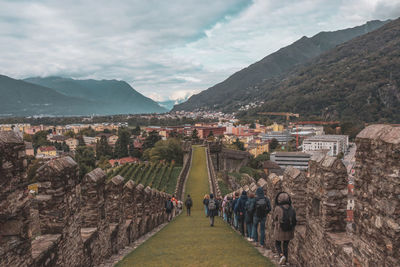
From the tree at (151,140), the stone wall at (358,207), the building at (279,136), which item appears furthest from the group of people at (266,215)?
the building at (279,136)

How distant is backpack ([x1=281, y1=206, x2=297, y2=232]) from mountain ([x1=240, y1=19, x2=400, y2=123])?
104578mm

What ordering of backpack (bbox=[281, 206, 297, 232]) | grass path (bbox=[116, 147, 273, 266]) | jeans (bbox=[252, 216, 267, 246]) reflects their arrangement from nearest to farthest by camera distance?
backpack (bbox=[281, 206, 297, 232]) < grass path (bbox=[116, 147, 273, 266]) < jeans (bbox=[252, 216, 267, 246])

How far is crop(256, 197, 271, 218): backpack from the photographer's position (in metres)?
6.94

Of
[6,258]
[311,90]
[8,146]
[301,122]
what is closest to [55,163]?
[8,146]

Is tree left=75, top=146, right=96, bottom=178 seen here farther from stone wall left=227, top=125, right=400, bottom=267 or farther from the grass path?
stone wall left=227, top=125, right=400, bottom=267

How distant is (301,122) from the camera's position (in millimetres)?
136000

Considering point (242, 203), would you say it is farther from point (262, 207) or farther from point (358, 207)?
point (358, 207)

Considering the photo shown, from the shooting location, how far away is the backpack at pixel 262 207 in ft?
22.8

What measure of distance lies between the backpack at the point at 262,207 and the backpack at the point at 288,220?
141cm

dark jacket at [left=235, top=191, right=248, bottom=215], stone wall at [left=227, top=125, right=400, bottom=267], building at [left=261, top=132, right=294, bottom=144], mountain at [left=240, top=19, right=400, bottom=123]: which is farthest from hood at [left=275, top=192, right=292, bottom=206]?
building at [left=261, top=132, right=294, bottom=144]

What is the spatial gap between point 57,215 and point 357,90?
146 m

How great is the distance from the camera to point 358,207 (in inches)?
145

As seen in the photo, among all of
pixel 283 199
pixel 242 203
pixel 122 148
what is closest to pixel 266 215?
pixel 242 203

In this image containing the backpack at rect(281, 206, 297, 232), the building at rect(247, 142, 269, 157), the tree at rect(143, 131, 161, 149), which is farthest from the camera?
the building at rect(247, 142, 269, 157)
